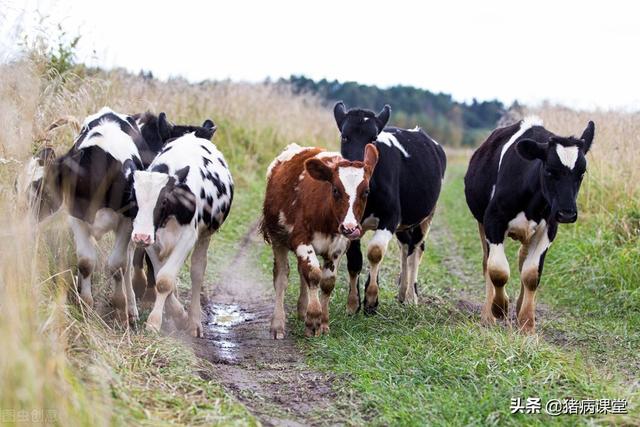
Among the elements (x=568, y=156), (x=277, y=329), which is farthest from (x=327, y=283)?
(x=568, y=156)

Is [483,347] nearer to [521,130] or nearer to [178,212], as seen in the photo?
[178,212]

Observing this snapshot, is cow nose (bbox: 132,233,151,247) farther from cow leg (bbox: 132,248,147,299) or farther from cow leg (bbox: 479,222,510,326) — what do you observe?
cow leg (bbox: 479,222,510,326)

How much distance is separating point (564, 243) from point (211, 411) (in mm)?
8713

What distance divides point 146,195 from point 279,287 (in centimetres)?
211

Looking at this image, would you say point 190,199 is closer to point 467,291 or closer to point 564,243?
point 467,291

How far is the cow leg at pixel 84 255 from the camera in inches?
316

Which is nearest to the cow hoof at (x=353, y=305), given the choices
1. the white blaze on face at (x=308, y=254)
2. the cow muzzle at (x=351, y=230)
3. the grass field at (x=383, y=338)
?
the grass field at (x=383, y=338)

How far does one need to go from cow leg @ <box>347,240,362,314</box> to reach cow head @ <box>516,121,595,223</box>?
2234 mm

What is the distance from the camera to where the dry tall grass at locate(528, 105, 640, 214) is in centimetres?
1331

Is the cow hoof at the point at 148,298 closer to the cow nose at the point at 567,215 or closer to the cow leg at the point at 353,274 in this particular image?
the cow leg at the point at 353,274

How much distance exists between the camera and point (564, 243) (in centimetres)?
1306

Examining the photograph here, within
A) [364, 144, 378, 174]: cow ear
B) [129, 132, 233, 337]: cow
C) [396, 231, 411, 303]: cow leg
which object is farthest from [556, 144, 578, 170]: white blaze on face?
[129, 132, 233, 337]: cow

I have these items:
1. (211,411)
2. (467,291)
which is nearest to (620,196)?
(467,291)

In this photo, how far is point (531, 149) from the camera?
337 inches
